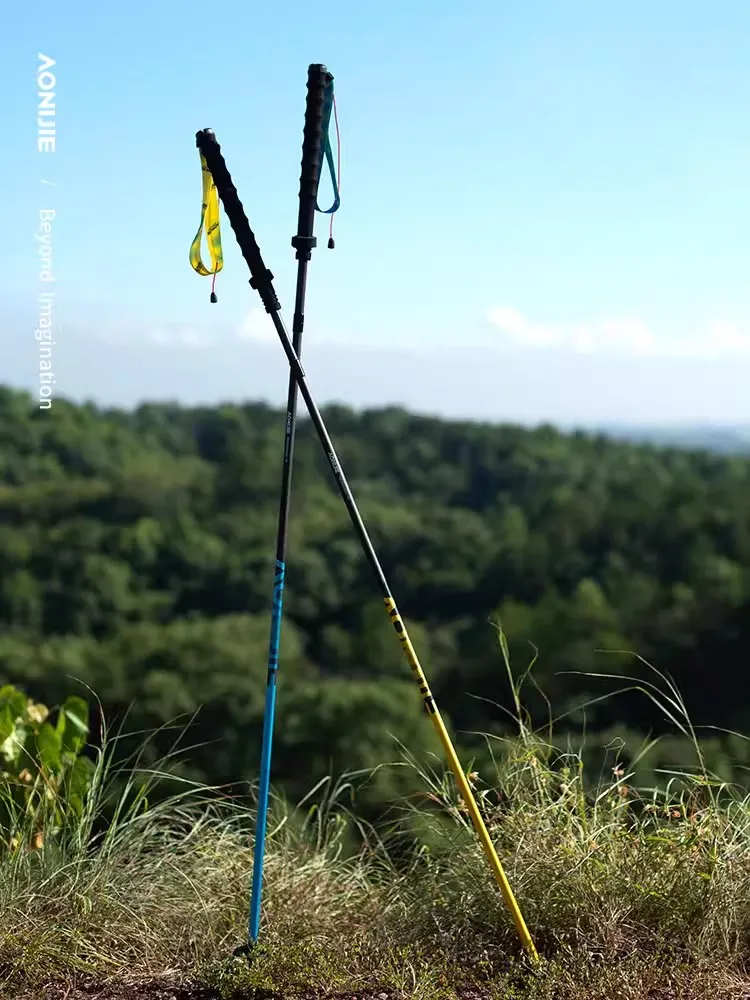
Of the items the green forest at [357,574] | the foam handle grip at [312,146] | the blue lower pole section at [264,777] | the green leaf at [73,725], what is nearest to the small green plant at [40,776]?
the green leaf at [73,725]

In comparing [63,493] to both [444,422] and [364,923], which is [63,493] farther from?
[364,923]

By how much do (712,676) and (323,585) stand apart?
16115 mm

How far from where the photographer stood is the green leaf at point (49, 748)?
3.66 metres

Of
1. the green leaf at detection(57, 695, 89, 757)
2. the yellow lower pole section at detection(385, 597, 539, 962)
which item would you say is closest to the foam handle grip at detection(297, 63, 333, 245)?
the yellow lower pole section at detection(385, 597, 539, 962)

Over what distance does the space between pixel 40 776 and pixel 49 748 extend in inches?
3.5

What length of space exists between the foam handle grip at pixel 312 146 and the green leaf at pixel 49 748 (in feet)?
5.69

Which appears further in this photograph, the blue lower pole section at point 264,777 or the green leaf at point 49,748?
the green leaf at point 49,748

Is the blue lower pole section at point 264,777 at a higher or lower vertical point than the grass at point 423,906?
higher

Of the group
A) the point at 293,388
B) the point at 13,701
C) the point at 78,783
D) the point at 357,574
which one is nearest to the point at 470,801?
the point at 293,388

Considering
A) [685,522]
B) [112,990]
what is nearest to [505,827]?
[112,990]

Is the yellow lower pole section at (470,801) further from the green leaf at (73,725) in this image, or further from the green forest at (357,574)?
the green forest at (357,574)

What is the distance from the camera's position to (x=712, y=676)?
31.4 meters

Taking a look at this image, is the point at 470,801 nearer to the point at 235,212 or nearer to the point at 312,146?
the point at 235,212

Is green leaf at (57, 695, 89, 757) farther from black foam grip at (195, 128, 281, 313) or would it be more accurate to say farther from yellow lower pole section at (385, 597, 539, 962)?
black foam grip at (195, 128, 281, 313)
